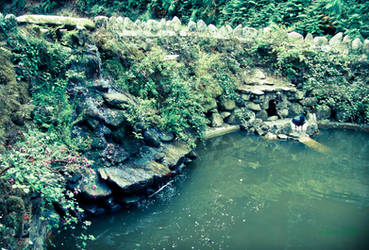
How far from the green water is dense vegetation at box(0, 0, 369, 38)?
7.63 meters

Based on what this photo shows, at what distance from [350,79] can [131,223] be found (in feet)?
35.7

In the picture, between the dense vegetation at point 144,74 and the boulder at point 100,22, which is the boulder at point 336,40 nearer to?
the dense vegetation at point 144,74

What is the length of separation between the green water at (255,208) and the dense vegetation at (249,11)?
7.63 m

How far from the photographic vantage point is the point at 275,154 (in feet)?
25.4

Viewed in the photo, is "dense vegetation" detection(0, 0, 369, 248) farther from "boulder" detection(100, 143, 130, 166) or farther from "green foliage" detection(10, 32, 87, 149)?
"boulder" detection(100, 143, 130, 166)

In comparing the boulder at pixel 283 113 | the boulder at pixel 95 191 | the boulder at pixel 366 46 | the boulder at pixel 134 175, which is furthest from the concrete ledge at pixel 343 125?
the boulder at pixel 95 191

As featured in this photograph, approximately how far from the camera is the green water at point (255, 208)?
14.0 feet

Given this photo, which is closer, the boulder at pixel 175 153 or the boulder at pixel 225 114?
the boulder at pixel 175 153

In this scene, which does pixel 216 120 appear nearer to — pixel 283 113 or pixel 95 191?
pixel 283 113

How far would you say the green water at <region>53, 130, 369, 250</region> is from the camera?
426 centimetres

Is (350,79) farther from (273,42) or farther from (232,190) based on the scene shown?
(232,190)

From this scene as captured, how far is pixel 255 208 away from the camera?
5.13m

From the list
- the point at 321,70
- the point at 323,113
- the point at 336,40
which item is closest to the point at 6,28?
the point at 321,70

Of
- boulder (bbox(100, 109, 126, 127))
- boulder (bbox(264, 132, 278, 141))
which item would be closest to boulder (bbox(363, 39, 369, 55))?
boulder (bbox(264, 132, 278, 141))
